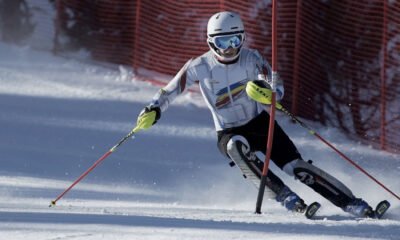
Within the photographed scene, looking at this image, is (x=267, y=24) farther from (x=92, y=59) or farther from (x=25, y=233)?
(x=25, y=233)

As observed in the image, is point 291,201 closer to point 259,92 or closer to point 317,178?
point 317,178

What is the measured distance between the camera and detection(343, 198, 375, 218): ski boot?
10477mm

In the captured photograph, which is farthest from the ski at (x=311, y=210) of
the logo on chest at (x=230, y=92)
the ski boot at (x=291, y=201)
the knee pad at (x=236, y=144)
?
the logo on chest at (x=230, y=92)

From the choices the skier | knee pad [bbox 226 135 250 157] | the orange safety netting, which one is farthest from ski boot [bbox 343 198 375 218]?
the orange safety netting

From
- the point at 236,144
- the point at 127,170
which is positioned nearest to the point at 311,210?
the point at 236,144

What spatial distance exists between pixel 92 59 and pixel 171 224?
8339 millimetres

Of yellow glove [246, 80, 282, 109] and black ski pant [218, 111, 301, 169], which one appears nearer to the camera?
yellow glove [246, 80, 282, 109]

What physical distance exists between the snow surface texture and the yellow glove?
34.7 inches

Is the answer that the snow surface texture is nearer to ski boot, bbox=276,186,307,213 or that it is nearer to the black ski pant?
ski boot, bbox=276,186,307,213

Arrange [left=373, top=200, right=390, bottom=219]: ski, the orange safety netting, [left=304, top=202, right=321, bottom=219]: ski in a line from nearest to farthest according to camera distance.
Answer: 1. [left=304, top=202, right=321, bottom=219]: ski
2. [left=373, top=200, right=390, bottom=219]: ski
3. the orange safety netting

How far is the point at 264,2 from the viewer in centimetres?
1532

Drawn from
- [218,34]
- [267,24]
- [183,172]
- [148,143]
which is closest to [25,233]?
[218,34]

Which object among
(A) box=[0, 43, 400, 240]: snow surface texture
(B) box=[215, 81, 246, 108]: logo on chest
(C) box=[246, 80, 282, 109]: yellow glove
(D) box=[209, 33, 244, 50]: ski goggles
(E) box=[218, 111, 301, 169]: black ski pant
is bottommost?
(A) box=[0, 43, 400, 240]: snow surface texture

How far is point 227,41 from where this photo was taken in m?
10.7
